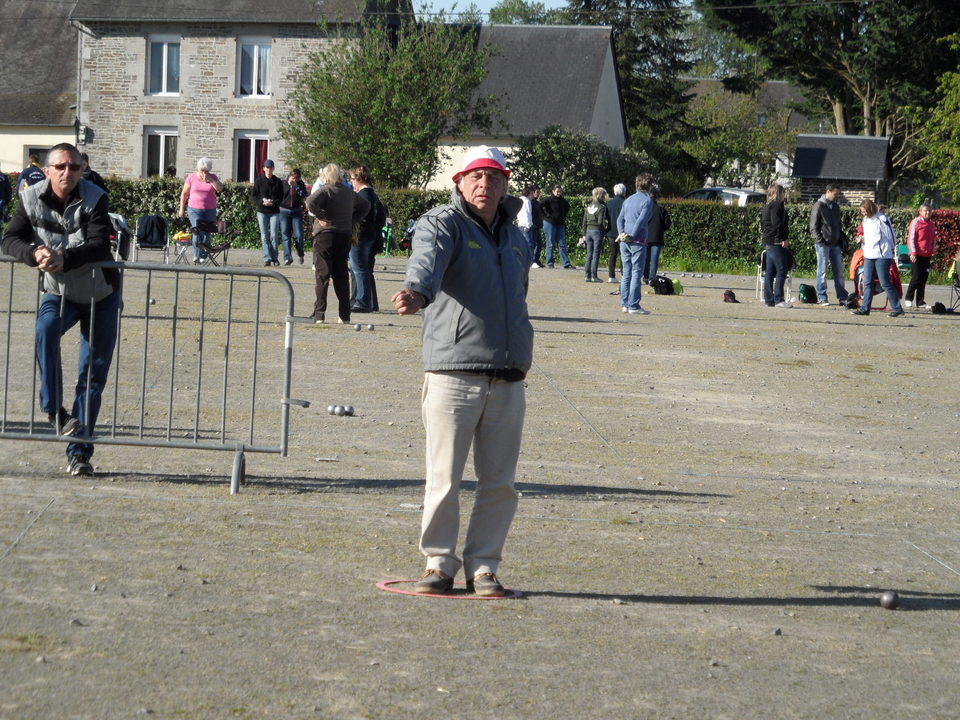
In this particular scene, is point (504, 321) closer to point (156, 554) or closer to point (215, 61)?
point (156, 554)

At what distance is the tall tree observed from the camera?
199 ft

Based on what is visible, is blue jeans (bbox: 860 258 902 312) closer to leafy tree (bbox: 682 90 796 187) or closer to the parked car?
the parked car

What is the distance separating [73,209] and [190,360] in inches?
188

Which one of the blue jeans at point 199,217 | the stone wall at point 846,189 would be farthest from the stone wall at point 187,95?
the blue jeans at point 199,217

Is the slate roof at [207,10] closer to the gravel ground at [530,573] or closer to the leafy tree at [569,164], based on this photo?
the leafy tree at [569,164]

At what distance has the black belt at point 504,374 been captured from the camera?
5766 mm

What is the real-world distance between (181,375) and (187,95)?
3765cm

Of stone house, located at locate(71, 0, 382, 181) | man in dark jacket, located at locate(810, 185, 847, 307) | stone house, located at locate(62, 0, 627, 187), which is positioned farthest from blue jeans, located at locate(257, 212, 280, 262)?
stone house, located at locate(71, 0, 382, 181)

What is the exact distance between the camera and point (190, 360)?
12406 mm

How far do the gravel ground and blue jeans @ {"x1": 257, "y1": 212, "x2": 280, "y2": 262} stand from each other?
1472 cm

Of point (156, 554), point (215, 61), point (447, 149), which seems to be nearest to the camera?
point (156, 554)

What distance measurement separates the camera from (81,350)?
7.94 metres

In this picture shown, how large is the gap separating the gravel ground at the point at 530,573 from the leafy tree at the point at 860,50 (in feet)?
117

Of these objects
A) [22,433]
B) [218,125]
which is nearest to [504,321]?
[22,433]
